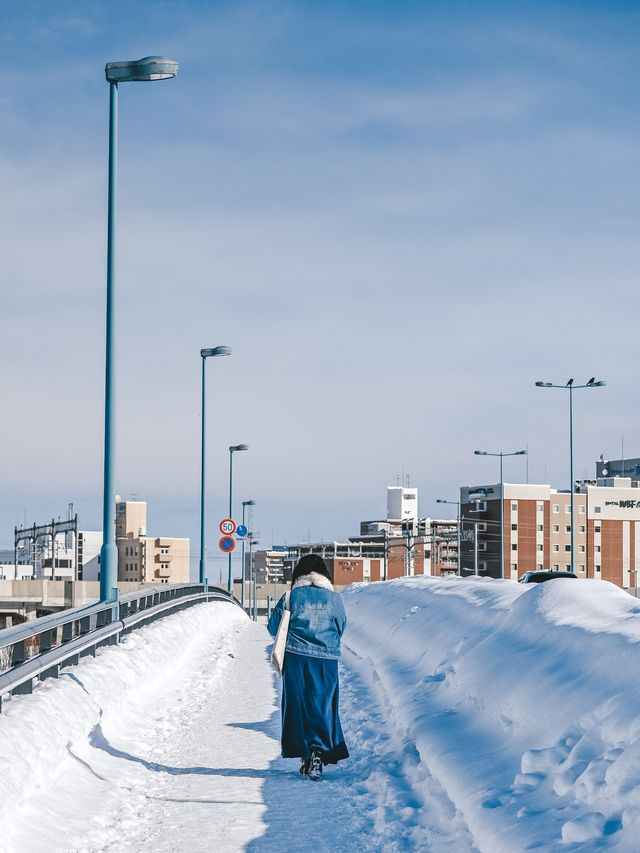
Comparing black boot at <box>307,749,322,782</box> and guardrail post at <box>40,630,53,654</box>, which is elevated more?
guardrail post at <box>40,630,53,654</box>

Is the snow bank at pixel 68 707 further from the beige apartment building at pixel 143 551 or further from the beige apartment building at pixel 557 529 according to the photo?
the beige apartment building at pixel 143 551

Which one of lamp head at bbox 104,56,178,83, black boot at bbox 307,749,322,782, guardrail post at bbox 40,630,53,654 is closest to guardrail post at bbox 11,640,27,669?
guardrail post at bbox 40,630,53,654

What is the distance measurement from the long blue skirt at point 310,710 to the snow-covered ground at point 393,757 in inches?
9.8

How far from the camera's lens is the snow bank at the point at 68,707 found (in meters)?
7.32

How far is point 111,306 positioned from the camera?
17.2 m

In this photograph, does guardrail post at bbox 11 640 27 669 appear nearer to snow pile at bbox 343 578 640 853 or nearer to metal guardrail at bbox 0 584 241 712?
metal guardrail at bbox 0 584 241 712

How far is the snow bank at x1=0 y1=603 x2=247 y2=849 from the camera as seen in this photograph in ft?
24.0

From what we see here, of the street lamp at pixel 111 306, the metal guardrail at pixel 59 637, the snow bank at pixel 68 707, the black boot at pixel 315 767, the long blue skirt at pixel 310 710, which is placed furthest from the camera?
the street lamp at pixel 111 306

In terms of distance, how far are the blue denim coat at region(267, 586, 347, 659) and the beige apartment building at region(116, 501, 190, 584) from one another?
170 metres

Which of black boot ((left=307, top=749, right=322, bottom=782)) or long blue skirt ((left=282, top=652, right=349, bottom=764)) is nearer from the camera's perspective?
black boot ((left=307, top=749, right=322, bottom=782))

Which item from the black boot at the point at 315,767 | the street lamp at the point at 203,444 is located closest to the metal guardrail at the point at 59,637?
the black boot at the point at 315,767

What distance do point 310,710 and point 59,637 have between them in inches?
179

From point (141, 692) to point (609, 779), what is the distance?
8.15 meters

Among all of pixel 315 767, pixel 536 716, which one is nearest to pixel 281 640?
pixel 315 767
